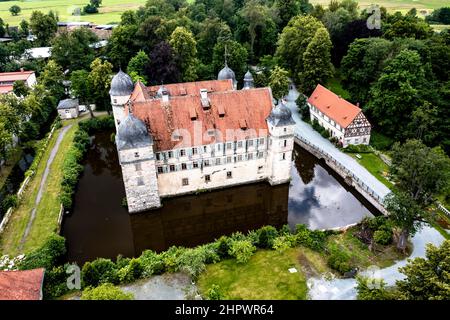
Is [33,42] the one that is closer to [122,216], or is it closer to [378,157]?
[122,216]

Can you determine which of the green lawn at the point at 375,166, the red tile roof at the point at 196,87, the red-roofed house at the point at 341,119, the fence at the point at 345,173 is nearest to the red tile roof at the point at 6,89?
the red tile roof at the point at 196,87

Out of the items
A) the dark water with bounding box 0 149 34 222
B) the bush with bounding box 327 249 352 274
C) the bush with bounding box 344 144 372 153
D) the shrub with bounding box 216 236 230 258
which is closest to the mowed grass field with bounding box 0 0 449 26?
the bush with bounding box 344 144 372 153

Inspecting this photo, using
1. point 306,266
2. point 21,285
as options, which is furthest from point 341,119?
point 21,285

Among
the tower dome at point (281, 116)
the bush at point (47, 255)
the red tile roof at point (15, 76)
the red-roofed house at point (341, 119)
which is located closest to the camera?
the bush at point (47, 255)

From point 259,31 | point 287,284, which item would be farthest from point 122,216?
point 259,31

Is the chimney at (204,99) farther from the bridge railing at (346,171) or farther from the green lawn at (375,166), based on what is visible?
the green lawn at (375,166)

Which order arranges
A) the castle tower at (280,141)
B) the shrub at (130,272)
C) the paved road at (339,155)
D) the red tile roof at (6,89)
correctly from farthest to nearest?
1. the red tile roof at (6,89)
2. the paved road at (339,155)
3. the castle tower at (280,141)
4. the shrub at (130,272)

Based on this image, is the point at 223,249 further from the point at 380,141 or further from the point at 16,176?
the point at 16,176

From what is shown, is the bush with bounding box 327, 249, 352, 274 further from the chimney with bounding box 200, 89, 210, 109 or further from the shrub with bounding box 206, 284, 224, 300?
the chimney with bounding box 200, 89, 210, 109
